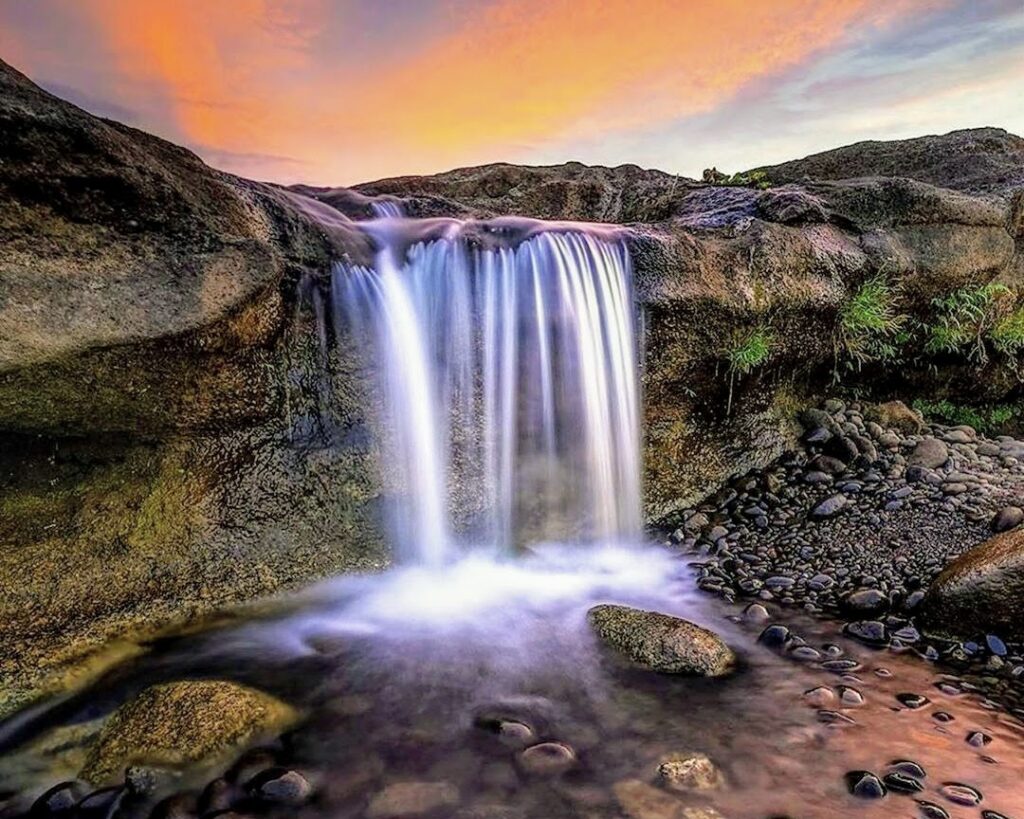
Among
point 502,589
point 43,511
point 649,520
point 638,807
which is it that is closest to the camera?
point 638,807

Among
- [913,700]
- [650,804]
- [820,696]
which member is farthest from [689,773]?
[913,700]

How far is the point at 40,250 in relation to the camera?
11.2ft

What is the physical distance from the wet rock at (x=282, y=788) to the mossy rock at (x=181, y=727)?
0.81 feet

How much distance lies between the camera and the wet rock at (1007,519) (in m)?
4.86

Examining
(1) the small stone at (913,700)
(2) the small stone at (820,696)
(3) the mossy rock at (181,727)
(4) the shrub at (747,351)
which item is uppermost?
(4) the shrub at (747,351)

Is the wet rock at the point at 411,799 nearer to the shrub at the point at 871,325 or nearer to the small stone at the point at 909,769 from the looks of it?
the small stone at the point at 909,769

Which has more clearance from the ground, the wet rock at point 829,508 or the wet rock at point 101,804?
the wet rock at point 829,508

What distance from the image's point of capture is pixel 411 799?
2.74 m

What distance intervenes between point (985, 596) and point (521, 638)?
9.66 ft

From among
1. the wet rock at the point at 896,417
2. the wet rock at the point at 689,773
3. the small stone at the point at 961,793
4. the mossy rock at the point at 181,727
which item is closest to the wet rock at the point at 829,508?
the wet rock at the point at 896,417

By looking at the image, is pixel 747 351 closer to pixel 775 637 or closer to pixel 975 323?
pixel 775 637

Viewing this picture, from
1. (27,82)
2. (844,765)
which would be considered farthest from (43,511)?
(844,765)

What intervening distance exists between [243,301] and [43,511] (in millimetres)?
1829

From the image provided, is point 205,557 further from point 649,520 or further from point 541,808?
point 649,520
